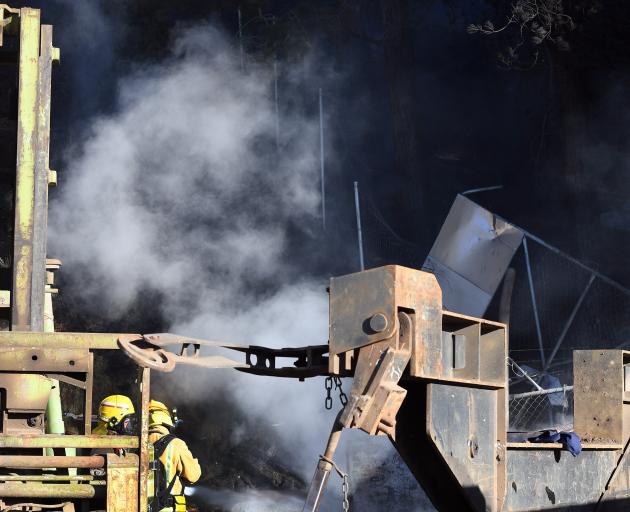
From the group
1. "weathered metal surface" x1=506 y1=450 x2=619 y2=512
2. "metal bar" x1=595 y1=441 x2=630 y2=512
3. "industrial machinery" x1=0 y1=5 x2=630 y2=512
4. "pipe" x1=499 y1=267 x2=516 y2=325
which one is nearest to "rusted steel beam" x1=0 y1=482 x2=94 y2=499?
"industrial machinery" x1=0 y1=5 x2=630 y2=512

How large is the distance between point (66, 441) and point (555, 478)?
2.87m

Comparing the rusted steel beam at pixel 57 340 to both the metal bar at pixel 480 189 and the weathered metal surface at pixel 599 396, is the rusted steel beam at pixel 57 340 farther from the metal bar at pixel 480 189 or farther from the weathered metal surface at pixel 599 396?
the metal bar at pixel 480 189

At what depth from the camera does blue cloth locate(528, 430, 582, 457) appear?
6301 millimetres

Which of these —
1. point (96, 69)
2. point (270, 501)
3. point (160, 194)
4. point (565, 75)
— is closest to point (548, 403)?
point (270, 501)

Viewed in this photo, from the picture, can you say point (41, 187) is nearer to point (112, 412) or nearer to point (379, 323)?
point (112, 412)

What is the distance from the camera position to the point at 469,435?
5664mm

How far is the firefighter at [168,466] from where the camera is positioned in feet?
21.1

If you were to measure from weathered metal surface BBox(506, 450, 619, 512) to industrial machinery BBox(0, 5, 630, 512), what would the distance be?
1 cm

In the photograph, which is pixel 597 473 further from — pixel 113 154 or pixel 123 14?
pixel 123 14

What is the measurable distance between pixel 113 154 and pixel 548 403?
215 inches

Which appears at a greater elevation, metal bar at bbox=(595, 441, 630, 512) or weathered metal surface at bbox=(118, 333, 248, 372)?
weathered metal surface at bbox=(118, 333, 248, 372)

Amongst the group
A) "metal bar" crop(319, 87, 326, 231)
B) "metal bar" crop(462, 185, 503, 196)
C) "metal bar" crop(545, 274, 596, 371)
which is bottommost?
"metal bar" crop(545, 274, 596, 371)

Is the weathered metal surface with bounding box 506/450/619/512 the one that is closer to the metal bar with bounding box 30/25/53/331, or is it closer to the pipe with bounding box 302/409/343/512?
the pipe with bounding box 302/409/343/512

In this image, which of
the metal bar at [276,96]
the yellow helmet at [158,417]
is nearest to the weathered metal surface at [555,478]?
the yellow helmet at [158,417]
